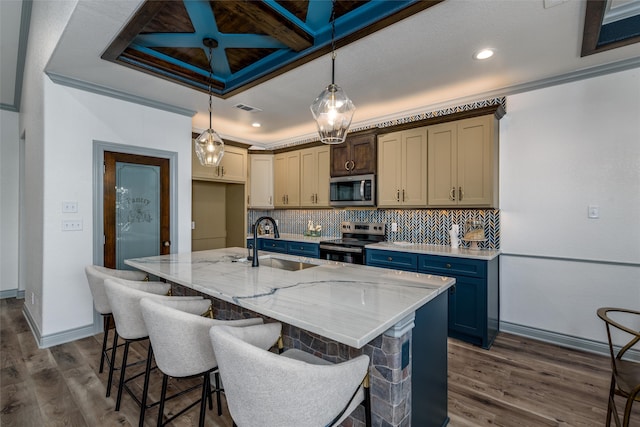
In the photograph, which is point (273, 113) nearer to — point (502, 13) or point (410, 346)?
point (502, 13)

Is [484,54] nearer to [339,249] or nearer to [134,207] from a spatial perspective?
[339,249]

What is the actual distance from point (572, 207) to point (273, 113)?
11.9 ft

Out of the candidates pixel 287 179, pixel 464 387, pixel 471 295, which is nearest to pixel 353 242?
pixel 471 295

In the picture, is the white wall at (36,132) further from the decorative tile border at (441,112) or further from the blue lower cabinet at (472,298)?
the blue lower cabinet at (472,298)

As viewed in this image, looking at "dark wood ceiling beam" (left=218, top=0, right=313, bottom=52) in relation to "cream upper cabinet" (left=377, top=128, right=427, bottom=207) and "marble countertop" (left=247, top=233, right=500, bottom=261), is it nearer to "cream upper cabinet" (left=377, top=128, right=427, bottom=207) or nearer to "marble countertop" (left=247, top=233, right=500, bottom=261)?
"cream upper cabinet" (left=377, top=128, right=427, bottom=207)

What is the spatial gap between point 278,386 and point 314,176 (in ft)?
13.4

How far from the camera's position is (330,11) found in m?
2.23

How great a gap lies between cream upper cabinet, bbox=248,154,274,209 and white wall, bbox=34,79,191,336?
2149 mm

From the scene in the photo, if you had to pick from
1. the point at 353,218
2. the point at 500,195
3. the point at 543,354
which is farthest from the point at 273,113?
the point at 543,354

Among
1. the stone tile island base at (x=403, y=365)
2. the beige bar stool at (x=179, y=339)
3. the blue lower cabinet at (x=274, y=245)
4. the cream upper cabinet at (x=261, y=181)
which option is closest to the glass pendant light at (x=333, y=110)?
the stone tile island base at (x=403, y=365)

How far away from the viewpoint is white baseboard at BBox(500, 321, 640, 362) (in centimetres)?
275

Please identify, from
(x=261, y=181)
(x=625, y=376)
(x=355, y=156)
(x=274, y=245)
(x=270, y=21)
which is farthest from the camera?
(x=261, y=181)

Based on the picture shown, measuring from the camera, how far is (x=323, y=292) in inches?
62.9

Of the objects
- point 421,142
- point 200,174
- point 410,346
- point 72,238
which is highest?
point 421,142
